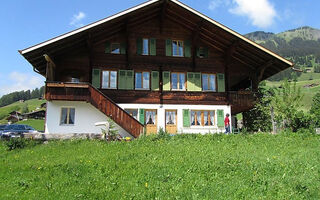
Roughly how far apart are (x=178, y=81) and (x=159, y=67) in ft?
5.78

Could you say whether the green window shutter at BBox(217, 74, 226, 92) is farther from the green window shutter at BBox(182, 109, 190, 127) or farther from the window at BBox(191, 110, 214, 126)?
the green window shutter at BBox(182, 109, 190, 127)

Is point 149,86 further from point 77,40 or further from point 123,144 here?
point 123,144

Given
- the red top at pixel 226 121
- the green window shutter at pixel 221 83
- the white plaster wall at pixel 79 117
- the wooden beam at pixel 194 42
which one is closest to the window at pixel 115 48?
the white plaster wall at pixel 79 117

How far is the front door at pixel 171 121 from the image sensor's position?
19250 mm

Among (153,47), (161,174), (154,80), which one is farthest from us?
(153,47)

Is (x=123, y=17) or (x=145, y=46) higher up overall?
(x=123, y=17)

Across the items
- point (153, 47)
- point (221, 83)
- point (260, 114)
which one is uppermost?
point (153, 47)

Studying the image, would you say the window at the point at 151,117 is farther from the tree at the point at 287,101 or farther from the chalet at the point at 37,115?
the chalet at the point at 37,115

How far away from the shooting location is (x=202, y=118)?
65.0 feet

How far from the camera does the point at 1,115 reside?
87.6 meters

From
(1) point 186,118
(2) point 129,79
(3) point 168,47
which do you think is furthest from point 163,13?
(1) point 186,118

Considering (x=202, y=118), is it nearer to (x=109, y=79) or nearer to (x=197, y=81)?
(x=197, y=81)

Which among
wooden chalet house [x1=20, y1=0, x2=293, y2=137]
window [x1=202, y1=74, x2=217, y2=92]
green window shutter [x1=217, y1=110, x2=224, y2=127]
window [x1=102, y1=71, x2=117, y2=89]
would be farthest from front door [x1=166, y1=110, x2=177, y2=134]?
window [x1=102, y1=71, x2=117, y2=89]

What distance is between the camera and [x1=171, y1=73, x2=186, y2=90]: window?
20.0 meters
